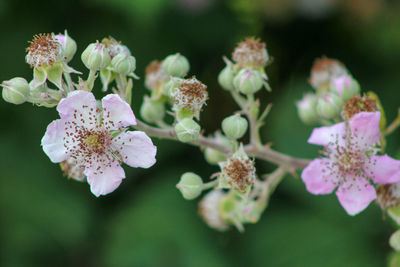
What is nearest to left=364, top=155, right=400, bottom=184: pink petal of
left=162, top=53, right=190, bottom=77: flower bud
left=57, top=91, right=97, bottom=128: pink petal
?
left=162, top=53, right=190, bottom=77: flower bud

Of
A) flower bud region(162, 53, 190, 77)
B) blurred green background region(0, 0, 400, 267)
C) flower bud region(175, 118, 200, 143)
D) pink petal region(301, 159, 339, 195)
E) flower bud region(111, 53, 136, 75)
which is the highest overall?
flower bud region(111, 53, 136, 75)

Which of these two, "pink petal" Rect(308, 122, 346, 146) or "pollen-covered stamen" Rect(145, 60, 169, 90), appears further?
"pollen-covered stamen" Rect(145, 60, 169, 90)

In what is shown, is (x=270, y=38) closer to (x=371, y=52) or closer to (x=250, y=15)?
(x=250, y=15)

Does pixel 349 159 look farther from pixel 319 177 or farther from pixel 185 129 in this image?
pixel 185 129

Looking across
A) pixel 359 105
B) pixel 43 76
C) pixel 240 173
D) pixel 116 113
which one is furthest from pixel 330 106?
pixel 43 76

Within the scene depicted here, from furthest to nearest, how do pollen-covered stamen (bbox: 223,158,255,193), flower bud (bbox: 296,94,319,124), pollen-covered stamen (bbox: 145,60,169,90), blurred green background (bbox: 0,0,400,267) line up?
1. blurred green background (bbox: 0,0,400,267)
2. flower bud (bbox: 296,94,319,124)
3. pollen-covered stamen (bbox: 145,60,169,90)
4. pollen-covered stamen (bbox: 223,158,255,193)

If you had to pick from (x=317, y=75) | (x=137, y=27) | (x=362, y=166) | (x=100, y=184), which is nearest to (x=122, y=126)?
(x=100, y=184)

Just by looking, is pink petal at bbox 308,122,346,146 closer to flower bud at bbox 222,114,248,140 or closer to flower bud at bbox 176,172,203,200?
flower bud at bbox 222,114,248,140

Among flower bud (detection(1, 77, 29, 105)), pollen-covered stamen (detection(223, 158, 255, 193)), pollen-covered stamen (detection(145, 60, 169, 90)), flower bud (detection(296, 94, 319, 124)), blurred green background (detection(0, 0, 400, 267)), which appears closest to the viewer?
flower bud (detection(1, 77, 29, 105))
